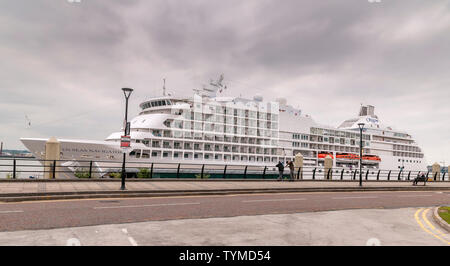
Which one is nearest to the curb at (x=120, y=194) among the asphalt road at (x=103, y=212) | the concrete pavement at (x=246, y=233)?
the asphalt road at (x=103, y=212)

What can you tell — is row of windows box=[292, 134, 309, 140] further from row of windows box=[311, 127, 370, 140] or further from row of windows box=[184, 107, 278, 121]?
row of windows box=[184, 107, 278, 121]

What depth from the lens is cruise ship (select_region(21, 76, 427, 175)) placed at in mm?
40656

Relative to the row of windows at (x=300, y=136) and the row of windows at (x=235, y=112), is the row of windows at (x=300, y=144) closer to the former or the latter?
the row of windows at (x=300, y=136)

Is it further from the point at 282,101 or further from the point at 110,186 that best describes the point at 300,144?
Answer: the point at 110,186

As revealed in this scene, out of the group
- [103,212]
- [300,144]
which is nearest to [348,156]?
[300,144]

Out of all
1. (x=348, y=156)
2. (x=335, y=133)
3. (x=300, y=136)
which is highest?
(x=335, y=133)

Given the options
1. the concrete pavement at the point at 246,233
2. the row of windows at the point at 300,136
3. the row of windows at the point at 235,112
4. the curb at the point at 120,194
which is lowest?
the curb at the point at 120,194

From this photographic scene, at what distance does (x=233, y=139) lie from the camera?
51.5 meters

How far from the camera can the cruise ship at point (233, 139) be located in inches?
1601

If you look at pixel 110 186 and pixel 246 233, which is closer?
pixel 246 233

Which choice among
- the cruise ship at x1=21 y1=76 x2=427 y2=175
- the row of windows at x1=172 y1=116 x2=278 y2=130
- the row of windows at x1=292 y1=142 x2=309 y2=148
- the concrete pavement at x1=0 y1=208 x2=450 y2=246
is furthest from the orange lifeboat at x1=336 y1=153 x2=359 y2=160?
the concrete pavement at x1=0 y1=208 x2=450 y2=246

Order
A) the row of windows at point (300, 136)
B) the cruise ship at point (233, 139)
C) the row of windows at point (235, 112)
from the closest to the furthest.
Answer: the cruise ship at point (233, 139) → the row of windows at point (235, 112) → the row of windows at point (300, 136)

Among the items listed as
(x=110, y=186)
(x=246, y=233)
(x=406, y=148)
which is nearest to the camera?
(x=246, y=233)
